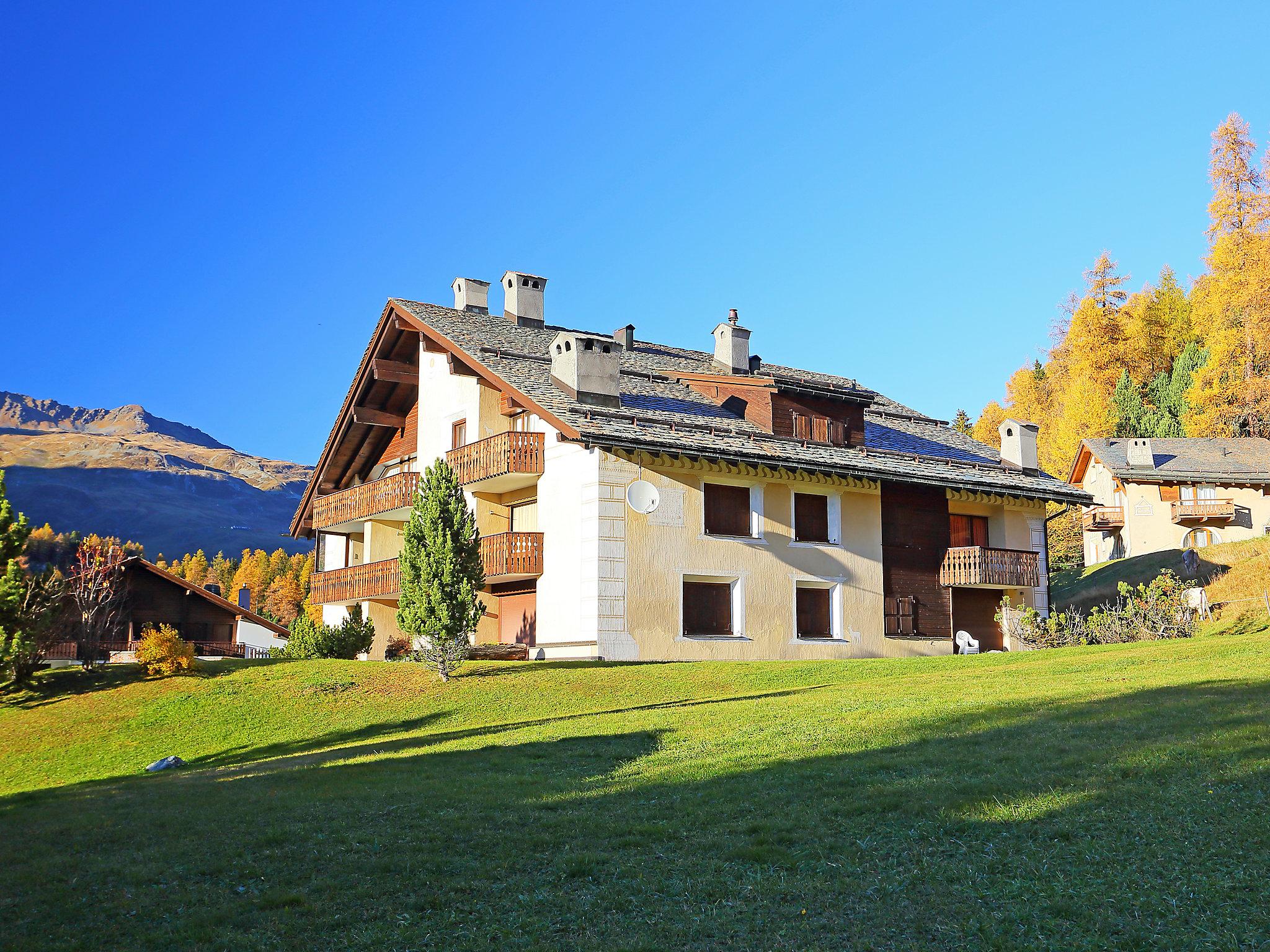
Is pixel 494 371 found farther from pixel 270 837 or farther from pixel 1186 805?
pixel 1186 805

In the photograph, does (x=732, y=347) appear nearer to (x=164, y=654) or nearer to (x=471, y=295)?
(x=471, y=295)

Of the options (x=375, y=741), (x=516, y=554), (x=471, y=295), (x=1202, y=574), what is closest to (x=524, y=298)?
(x=471, y=295)

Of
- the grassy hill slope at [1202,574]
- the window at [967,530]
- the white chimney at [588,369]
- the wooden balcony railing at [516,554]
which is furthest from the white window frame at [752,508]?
the grassy hill slope at [1202,574]

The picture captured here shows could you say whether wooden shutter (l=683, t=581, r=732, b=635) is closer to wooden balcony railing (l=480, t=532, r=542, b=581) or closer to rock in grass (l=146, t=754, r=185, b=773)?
wooden balcony railing (l=480, t=532, r=542, b=581)

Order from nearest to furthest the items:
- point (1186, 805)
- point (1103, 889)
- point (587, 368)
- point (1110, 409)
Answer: point (1103, 889)
point (1186, 805)
point (587, 368)
point (1110, 409)

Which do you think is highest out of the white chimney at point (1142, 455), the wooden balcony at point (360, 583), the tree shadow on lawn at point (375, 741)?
the white chimney at point (1142, 455)

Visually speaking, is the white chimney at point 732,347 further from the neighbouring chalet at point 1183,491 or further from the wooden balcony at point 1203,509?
the wooden balcony at point 1203,509

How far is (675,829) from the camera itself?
362 inches

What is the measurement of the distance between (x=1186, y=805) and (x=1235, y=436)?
6536 cm

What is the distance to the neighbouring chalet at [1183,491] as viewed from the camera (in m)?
60.7

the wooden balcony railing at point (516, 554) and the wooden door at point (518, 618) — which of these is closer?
the wooden balcony railing at point (516, 554)

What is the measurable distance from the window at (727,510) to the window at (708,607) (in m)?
1.35

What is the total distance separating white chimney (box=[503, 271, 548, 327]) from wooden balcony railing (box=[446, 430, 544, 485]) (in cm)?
790

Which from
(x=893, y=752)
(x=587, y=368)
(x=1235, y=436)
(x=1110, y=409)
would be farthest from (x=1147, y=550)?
(x=893, y=752)
